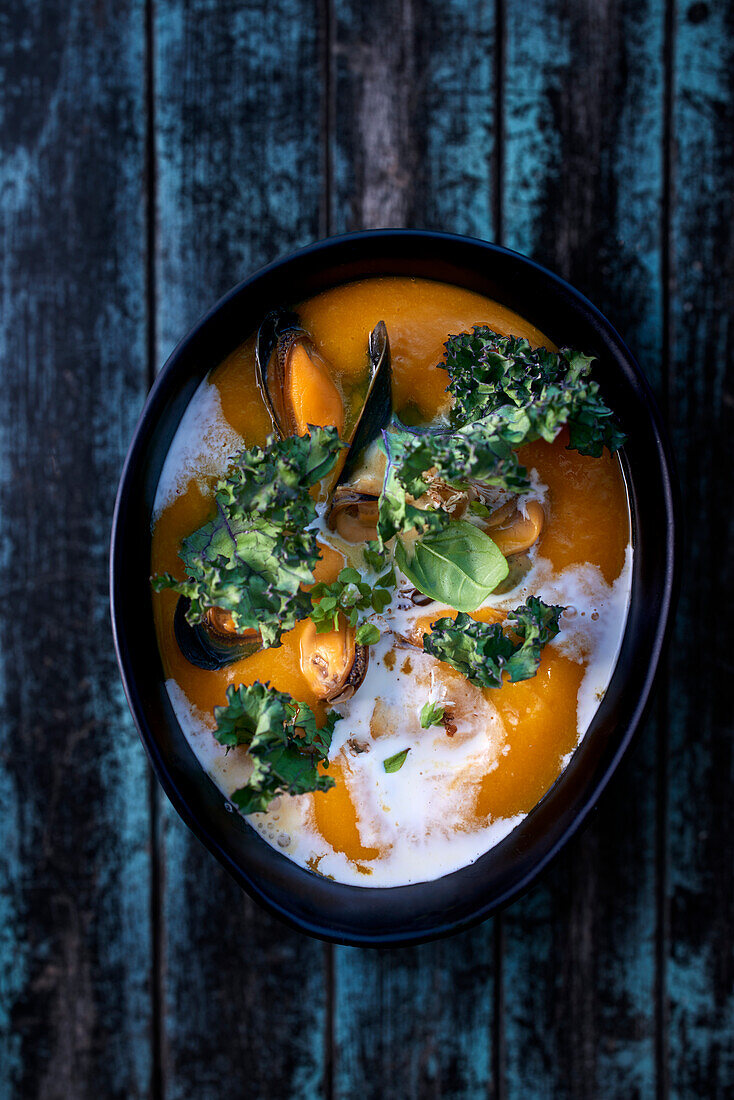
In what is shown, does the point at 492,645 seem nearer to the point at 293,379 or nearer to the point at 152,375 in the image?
the point at 293,379

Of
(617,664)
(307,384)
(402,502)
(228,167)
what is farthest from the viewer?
(228,167)

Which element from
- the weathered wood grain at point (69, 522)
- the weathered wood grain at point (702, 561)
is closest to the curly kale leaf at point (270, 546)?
the weathered wood grain at point (69, 522)

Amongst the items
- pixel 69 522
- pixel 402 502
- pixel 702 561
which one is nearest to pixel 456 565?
pixel 402 502

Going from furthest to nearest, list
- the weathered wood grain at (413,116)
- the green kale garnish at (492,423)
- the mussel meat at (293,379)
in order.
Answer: the weathered wood grain at (413,116) → the mussel meat at (293,379) → the green kale garnish at (492,423)

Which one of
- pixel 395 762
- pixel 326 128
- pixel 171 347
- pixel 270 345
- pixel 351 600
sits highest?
pixel 326 128

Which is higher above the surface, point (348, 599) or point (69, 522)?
point (69, 522)

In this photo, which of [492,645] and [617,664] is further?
[617,664]

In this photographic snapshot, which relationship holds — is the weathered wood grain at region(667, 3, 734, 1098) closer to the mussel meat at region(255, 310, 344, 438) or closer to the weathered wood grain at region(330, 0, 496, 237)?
the weathered wood grain at region(330, 0, 496, 237)

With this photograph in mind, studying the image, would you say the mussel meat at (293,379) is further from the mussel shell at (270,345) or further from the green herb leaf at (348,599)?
the green herb leaf at (348,599)
